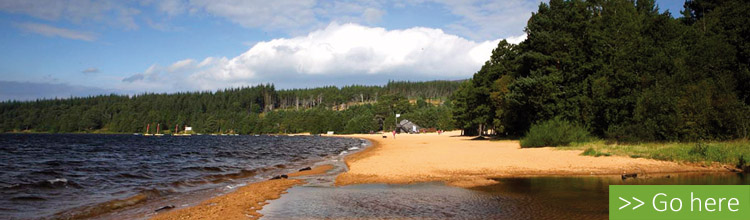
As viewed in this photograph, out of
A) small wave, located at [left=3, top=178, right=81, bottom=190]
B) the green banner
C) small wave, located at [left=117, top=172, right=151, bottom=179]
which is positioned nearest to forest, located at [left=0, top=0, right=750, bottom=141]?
the green banner

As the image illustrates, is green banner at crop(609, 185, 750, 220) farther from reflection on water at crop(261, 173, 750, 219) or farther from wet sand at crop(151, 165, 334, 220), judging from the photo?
wet sand at crop(151, 165, 334, 220)

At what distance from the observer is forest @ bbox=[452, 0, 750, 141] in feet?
93.8

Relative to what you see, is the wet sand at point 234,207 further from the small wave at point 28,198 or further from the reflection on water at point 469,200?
the small wave at point 28,198

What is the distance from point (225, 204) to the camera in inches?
473

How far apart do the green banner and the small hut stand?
12692 centimetres

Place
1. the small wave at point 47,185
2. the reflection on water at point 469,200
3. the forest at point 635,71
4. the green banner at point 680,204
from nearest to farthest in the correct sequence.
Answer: the green banner at point 680,204 < the reflection on water at point 469,200 < the small wave at point 47,185 < the forest at point 635,71

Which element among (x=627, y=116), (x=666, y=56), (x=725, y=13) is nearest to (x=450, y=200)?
(x=627, y=116)

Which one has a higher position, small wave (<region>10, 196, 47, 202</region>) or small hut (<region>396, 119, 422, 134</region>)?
small hut (<region>396, 119, 422, 134</region>)

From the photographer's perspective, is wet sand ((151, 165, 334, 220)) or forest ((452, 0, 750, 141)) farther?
forest ((452, 0, 750, 141))

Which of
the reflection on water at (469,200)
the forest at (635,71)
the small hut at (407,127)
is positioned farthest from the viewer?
the small hut at (407,127)

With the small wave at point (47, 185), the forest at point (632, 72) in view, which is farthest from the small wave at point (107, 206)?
the forest at point (632, 72)

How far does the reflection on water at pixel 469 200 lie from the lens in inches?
396

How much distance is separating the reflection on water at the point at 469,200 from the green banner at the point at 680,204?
1.31 m

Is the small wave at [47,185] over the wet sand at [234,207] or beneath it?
beneath
